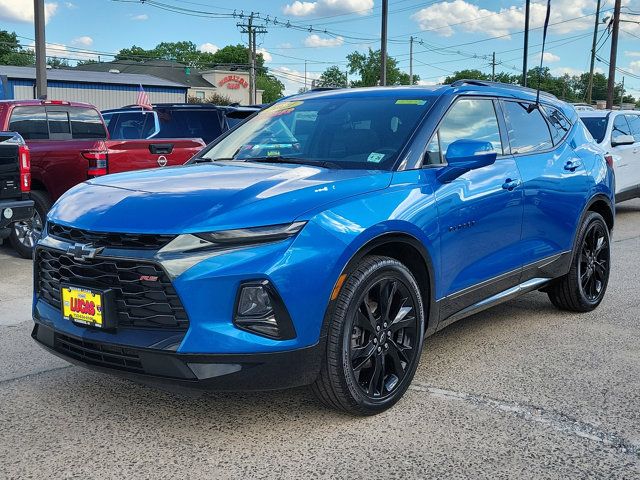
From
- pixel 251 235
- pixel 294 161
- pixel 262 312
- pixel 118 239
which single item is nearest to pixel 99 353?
pixel 118 239

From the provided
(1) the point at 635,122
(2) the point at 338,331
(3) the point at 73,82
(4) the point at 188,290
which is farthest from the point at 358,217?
(3) the point at 73,82

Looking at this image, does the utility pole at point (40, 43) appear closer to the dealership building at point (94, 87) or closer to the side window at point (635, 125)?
the side window at point (635, 125)

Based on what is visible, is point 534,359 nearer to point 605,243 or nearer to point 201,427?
point 605,243

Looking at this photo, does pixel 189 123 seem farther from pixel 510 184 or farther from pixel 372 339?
pixel 372 339

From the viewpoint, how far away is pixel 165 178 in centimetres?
380

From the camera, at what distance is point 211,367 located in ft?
10.1

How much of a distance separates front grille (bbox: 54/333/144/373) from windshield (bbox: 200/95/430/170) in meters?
1.59

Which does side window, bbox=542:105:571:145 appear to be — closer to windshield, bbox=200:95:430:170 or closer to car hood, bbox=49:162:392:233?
windshield, bbox=200:95:430:170

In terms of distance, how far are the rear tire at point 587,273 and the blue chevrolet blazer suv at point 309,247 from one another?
76 centimetres

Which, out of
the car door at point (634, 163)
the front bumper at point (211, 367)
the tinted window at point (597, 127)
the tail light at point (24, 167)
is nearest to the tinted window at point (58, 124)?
the tail light at point (24, 167)

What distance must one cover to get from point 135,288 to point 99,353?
0.40m

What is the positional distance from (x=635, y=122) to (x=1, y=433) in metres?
13.2

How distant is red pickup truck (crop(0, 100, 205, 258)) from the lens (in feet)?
28.0

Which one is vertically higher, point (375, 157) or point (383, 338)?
point (375, 157)
